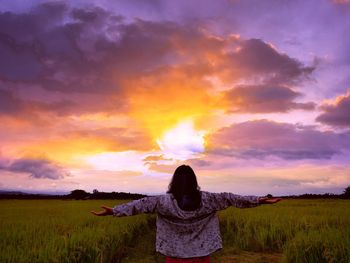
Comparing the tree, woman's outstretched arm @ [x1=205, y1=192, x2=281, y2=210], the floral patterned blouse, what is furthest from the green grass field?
the tree

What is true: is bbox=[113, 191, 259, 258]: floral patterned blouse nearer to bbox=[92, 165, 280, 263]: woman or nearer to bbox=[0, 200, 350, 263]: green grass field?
bbox=[92, 165, 280, 263]: woman

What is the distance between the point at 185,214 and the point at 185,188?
1.05ft

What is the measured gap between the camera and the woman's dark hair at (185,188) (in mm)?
4250

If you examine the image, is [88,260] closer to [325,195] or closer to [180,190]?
[180,190]

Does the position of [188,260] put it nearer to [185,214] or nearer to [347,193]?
[185,214]

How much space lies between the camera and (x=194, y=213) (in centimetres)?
439

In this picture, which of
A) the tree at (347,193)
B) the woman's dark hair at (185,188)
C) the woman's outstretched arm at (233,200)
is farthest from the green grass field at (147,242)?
the tree at (347,193)

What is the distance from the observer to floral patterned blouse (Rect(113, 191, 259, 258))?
4395 mm

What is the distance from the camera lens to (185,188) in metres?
4.24

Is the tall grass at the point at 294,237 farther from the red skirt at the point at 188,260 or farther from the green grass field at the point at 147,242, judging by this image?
the red skirt at the point at 188,260

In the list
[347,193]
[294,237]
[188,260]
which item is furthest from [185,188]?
[347,193]

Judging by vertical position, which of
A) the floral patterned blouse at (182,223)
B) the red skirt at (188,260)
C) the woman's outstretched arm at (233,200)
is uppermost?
the woman's outstretched arm at (233,200)

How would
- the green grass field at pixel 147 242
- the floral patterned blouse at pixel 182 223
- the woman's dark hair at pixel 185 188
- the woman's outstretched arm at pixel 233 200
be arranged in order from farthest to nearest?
the green grass field at pixel 147 242 < the woman's outstretched arm at pixel 233 200 < the floral patterned blouse at pixel 182 223 < the woman's dark hair at pixel 185 188

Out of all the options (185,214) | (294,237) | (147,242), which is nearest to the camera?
(185,214)
